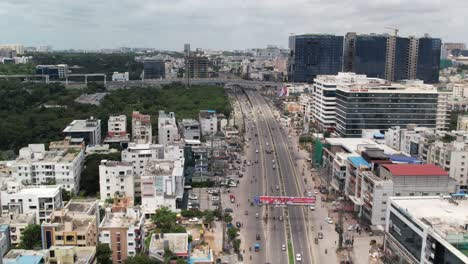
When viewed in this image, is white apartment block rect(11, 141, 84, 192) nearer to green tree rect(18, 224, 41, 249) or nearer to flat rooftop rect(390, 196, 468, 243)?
green tree rect(18, 224, 41, 249)

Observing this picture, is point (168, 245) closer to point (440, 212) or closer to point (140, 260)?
point (140, 260)

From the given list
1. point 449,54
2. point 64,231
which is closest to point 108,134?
point 64,231

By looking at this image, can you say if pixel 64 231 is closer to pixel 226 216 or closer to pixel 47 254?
pixel 47 254

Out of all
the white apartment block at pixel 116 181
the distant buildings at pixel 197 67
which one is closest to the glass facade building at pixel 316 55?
the distant buildings at pixel 197 67

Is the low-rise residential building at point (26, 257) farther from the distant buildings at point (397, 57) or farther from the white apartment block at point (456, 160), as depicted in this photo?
the distant buildings at point (397, 57)

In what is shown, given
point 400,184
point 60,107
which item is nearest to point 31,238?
point 400,184

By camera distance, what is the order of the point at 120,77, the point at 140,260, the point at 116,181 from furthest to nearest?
the point at 120,77 → the point at 116,181 → the point at 140,260

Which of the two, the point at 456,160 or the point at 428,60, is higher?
the point at 428,60
